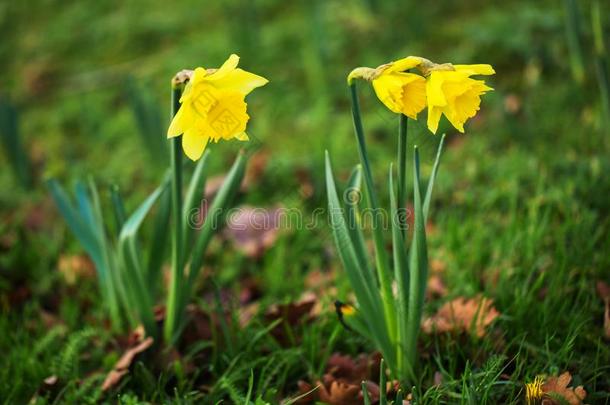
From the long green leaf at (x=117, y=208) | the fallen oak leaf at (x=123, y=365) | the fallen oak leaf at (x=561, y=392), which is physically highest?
the long green leaf at (x=117, y=208)

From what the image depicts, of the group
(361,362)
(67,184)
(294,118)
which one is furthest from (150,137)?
(361,362)

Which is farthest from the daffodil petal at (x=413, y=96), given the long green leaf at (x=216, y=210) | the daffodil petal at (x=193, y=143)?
the long green leaf at (x=216, y=210)

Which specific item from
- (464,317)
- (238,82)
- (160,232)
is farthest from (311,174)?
(238,82)

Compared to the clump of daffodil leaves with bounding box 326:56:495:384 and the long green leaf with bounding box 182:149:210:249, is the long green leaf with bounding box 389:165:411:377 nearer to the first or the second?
the clump of daffodil leaves with bounding box 326:56:495:384

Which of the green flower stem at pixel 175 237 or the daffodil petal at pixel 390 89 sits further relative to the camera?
the green flower stem at pixel 175 237

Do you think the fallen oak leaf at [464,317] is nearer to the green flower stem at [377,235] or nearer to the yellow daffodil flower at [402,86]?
the green flower stem at [377,235]

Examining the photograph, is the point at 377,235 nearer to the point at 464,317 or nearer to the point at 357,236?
the point at 357,236

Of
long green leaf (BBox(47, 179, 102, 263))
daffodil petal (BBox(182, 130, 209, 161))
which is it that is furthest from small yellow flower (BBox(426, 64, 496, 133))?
long green leaf (BBox(47, 179, 102, 263))
